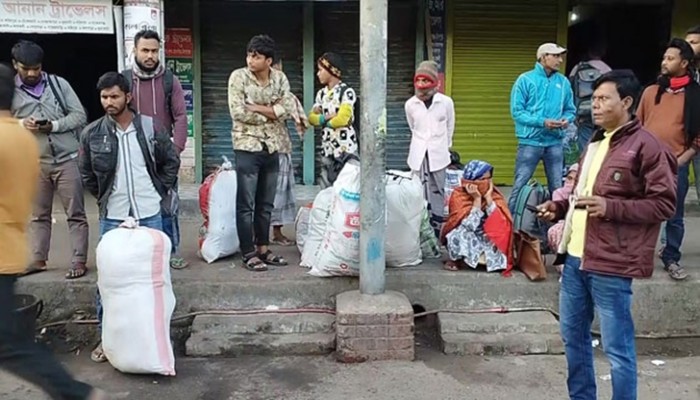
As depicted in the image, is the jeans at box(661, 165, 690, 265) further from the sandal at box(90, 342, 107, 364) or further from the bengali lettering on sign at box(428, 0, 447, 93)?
the bengali lettering on sign at box(428, 0, 447, 93)

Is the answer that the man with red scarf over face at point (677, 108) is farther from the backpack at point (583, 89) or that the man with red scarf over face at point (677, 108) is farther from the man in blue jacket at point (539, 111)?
the backpack at point (583, 89)

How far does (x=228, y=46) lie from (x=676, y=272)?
585 centimetres

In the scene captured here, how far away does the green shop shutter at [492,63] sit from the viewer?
8.88m

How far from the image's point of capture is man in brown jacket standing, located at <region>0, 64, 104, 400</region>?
306 centimetres

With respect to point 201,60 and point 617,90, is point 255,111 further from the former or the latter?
point 201,60

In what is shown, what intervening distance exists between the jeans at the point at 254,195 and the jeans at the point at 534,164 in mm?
1975

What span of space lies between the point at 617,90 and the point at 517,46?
238 inches

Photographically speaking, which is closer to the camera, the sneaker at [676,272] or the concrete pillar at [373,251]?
the concrete pillar at [373,251]

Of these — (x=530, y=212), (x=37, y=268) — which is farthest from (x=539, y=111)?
(x=37, y=268)

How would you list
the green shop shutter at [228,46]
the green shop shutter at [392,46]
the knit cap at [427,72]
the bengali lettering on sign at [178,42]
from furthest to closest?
the green shop shutter at [392,46] < the green shop shutter at [228,46] < the bengali lettering on sign at [178,42] < the knit cap at [427,72]

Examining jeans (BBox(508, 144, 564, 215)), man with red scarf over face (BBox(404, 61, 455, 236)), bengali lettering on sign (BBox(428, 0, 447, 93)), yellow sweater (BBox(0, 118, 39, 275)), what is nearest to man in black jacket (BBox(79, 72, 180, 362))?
Answer: yellow sweater (BBox(0, 118, 39, 275))

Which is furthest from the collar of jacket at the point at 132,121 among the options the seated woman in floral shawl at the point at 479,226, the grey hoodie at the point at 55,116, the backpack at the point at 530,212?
the backpack at the point at 530,212

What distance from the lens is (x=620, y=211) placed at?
10.1 feet

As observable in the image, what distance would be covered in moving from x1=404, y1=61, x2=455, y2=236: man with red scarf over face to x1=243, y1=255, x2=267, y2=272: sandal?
5.21 ft
